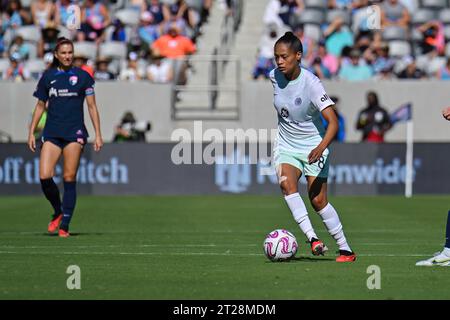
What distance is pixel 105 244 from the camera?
14.9 meters

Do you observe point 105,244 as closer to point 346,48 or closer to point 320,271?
point 320,271

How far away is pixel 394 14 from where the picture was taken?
31922 mm

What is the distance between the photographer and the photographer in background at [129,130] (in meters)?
28.0

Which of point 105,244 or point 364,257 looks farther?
point 105,244

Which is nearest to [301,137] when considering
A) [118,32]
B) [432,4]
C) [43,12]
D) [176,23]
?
[176,23]

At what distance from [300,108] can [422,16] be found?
2082 centimetres

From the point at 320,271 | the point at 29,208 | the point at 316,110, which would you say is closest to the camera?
the point at 320,271

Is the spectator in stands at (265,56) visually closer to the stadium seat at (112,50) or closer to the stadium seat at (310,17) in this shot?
the stadium seat at (310,17)

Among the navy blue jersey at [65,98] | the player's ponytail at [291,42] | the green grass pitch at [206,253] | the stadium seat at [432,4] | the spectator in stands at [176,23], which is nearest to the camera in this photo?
the green grass pitch at [206,253]

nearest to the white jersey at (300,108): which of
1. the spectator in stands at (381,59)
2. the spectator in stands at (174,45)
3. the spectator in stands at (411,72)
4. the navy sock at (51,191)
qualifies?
the navy sock at (51,191)

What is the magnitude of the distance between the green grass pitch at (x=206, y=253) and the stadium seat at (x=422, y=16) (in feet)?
32.5

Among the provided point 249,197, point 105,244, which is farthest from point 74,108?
point 249,197

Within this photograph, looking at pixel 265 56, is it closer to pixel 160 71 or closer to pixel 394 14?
pixel 160 71
